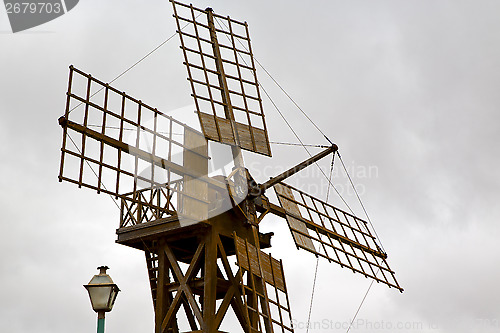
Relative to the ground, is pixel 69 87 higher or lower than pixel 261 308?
higher

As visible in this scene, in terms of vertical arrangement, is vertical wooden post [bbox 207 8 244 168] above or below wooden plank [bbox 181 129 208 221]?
above

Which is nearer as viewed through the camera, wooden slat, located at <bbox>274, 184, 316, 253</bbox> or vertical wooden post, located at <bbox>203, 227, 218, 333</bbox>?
vertical wooden post, located at <bbox>203, 227, 218, 333</bbox>

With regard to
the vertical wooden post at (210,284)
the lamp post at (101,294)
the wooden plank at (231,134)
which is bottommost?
the lamp post at (101,294)

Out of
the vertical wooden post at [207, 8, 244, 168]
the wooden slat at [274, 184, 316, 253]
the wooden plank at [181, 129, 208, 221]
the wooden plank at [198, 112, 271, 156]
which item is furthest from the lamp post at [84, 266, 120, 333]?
the wooden slat at [274, 184, 316, 253]

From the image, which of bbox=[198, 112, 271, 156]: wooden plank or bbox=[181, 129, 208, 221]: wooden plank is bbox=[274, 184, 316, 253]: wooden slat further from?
bbox=[181, 129, 208, 221]: wooden plank

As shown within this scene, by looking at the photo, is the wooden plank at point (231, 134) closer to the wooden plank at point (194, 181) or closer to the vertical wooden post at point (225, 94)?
the vertical wooden post at point (225, 94)

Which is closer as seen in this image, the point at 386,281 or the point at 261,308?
the point at 261,308

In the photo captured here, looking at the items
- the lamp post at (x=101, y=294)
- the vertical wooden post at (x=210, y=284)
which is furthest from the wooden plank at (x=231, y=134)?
the lamp post at (x=101, y=294)

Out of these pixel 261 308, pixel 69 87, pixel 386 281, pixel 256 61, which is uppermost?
pixel 256 61

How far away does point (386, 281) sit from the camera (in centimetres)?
1512

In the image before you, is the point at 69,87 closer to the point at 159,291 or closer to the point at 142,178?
the point at 142,178

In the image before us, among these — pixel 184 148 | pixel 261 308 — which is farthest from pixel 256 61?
pixel 261 308

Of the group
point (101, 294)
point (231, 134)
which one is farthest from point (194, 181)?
point (101, 294)

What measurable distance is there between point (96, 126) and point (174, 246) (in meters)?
3.05
